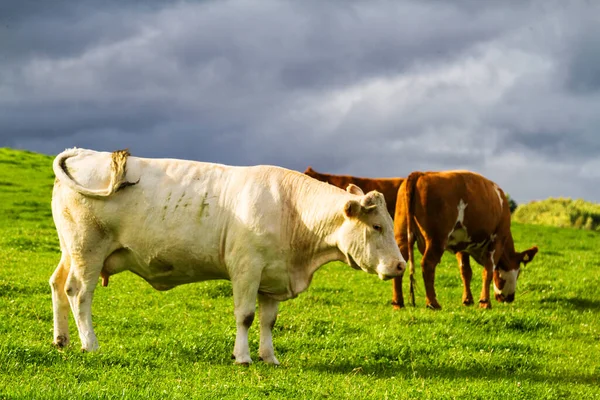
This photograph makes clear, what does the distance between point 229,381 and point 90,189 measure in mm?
3490

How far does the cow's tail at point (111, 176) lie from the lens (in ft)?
37.1

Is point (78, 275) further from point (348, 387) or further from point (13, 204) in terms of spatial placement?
point (13, 204)

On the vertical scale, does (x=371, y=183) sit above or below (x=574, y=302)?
above

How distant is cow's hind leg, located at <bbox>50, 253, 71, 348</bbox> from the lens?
1175cm

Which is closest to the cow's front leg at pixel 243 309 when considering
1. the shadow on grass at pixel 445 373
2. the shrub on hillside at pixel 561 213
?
the shadow on grass at pixel 445 373

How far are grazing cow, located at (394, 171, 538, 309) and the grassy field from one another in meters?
1.02

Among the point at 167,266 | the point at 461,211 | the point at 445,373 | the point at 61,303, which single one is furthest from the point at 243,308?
the point at 461,211

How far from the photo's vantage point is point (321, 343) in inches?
525

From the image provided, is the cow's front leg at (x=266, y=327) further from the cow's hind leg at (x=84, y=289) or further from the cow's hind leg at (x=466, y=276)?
the cow's hind leg at (x=466, y=276)

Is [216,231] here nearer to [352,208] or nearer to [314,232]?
[314,232]

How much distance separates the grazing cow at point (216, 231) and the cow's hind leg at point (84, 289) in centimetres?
1

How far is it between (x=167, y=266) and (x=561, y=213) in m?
41.8

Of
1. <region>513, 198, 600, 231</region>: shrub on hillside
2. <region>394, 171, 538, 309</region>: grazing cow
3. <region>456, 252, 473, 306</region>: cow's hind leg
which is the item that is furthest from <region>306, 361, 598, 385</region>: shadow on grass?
<region>513, 198, 600, 231</region>: shrub on hillside

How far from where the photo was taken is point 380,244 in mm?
10953
